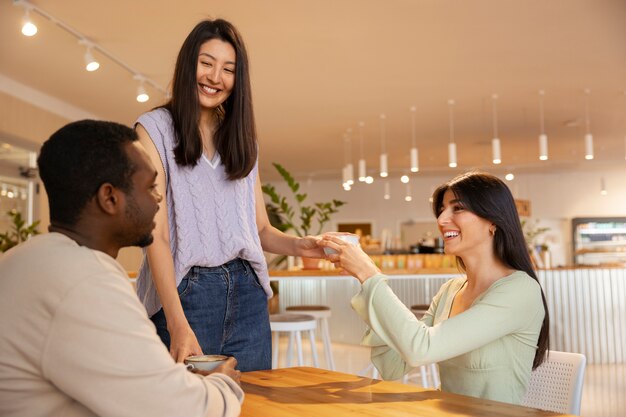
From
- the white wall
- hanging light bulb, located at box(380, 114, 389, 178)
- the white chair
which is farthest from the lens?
the white wall

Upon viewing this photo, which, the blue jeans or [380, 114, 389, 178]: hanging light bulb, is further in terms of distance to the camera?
[380, 114, 389, 178]: hanging light bulb

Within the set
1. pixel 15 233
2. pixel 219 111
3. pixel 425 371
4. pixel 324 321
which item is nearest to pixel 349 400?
pixel 219 111

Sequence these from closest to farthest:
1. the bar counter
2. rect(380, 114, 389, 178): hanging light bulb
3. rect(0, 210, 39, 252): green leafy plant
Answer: rect(0, 210, 39, 252): green leafy plant < the bar counter < rect(380, 114, 389, 178): hanging light bulb

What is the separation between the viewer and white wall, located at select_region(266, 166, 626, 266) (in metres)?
11.3

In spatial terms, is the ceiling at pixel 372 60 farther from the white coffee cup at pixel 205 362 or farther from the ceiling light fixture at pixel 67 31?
the white coffee cup at pixel 205 362

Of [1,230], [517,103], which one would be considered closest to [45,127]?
[1,230]

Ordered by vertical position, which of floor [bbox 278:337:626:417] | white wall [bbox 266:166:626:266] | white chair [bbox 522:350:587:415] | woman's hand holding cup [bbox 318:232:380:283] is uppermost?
white wall [bbox 266:166:626:266]

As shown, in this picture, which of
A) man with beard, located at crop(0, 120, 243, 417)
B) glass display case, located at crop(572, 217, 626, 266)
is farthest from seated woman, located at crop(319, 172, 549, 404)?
glass display case, located at crop(572, 217, 626, 266)

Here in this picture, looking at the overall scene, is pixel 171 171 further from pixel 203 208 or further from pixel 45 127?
pixel 45 127

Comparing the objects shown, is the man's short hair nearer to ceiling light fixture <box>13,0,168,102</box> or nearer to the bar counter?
ceiling light fixture <box>13,0,168,102</box>

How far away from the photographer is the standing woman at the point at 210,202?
1.54 m

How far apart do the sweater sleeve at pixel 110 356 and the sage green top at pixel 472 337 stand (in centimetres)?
66

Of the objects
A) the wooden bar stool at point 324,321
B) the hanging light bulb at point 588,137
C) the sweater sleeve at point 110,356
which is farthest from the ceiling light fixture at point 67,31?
the hanging light bulb at point 588,137

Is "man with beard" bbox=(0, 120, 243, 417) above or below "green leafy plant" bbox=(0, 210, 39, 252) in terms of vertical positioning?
below
